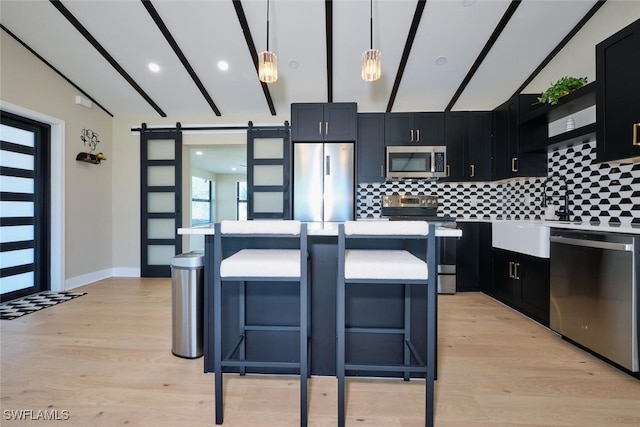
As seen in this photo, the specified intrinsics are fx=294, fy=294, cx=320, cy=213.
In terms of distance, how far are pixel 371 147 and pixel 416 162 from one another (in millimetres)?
653

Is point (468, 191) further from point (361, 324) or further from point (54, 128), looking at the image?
point (54, 128)

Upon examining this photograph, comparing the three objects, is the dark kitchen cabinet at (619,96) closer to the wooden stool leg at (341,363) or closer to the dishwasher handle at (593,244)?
the dishwasher handle at (593,244)

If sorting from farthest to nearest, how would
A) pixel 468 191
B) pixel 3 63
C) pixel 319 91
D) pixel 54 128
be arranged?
1. pixel 468 191
2. pixel 319 91
3. pixel 54 128
4. pixel 3 63

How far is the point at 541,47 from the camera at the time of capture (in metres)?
3.37

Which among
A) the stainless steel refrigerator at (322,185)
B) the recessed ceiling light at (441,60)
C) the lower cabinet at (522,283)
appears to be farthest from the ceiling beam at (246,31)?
the lower cabinet at (522,283)

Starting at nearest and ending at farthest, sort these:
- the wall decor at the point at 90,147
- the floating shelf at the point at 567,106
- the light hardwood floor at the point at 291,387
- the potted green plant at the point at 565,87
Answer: the light hardwood floor at the point at 291,387, the floating shelf at the point at 567,106, the potted green plant at the point at 565,87, the wall decor at the point at 90,147

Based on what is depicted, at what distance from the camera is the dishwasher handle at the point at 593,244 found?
1.88 m

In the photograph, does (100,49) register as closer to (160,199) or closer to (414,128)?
(160,199)

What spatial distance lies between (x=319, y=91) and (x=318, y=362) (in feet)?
11.4

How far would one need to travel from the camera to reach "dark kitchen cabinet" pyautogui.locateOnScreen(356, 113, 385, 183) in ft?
13.6

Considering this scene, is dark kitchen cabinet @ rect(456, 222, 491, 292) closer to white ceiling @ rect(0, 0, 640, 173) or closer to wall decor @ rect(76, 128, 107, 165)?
white ceiling @ rect(0, 0, 640, 173)

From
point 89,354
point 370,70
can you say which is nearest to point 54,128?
point 89,354

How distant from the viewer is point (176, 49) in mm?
3457

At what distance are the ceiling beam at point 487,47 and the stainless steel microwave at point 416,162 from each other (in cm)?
79
